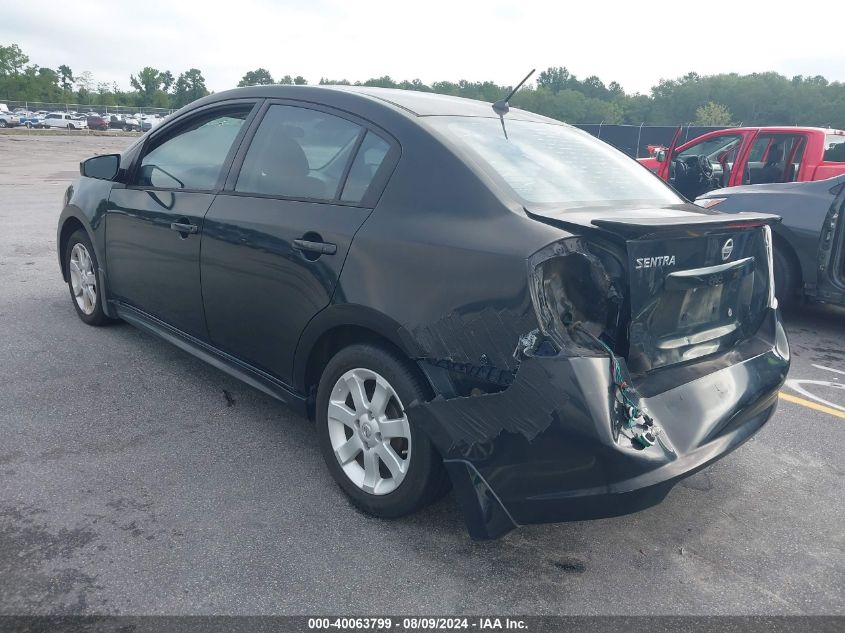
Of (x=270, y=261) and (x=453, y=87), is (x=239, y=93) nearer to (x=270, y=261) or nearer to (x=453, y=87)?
(x=270, y=261)

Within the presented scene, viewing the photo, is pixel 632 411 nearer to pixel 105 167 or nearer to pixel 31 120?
pixel 105 167

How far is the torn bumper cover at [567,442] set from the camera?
219 centimetres

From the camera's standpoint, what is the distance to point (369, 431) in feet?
9.16

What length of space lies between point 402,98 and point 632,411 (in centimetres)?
185

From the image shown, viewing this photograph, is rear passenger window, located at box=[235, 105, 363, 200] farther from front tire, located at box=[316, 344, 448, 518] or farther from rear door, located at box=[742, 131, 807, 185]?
rear door, located at box=[742, 131, 807, 185]

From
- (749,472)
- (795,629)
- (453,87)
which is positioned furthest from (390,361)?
(453,87)

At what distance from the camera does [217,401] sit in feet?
12.9

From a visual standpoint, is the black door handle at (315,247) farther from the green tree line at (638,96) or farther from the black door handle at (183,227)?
the green tree line at (638,96)

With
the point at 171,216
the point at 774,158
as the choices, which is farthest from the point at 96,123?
the point at 171,216

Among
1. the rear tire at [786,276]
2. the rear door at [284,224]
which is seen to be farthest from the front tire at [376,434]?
the rear tire at [786,276]

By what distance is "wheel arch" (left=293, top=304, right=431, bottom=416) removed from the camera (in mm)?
2600

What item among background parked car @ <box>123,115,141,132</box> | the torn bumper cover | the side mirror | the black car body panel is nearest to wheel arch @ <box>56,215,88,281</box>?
the side mirror

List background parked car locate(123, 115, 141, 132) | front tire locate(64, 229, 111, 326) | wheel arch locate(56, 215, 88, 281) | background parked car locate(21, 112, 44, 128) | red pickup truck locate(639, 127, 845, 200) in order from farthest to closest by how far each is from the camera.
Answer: background parked car locate(123, 115, 141, 132) < background parked car locate(21, 112, 44, 128) < red pickup truck locate(639, 127, 845, 200) < wheel arch locate(56, 215, 88, 281) < front tire locate(64, 229, 111, 326)

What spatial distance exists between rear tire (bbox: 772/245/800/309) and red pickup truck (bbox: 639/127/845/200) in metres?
3.05
